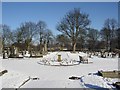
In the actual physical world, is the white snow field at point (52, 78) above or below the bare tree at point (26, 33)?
below

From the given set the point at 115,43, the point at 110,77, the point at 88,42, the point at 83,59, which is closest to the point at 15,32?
the point at 88,42

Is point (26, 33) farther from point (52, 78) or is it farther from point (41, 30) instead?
point (52, 78)

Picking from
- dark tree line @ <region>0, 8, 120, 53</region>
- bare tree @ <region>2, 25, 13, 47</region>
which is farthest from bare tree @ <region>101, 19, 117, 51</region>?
bare tree @ <region>2, 25, 13, 47</region>

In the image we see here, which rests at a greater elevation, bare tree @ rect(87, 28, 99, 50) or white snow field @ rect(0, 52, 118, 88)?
bare tree @ rect(87, 28, 99, 50)

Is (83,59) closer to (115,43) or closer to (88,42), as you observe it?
(115,43)

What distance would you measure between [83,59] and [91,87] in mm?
14058

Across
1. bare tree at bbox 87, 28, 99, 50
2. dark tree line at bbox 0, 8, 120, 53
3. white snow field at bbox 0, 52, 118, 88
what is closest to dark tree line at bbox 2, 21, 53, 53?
dark tree line at bbox 0, 8, 120, 53

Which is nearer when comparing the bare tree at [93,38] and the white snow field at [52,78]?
the white snow field at [52,78]

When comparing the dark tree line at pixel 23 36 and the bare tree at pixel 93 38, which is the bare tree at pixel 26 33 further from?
the bare tree at pixel 93 38

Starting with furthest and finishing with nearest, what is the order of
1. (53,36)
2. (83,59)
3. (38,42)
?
(53,36) → (38,42) → (83,59)

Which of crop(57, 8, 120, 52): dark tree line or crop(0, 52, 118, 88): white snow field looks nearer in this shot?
crop(0, 52, 118, 88): white snow field

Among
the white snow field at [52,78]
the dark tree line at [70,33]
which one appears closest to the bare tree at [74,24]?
the dark tree line at [70,33]

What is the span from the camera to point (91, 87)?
432 inches

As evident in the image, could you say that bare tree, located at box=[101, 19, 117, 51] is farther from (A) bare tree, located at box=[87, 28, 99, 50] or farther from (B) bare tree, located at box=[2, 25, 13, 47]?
(B) bare tree, located at box=[2, 25, 13, 47]
